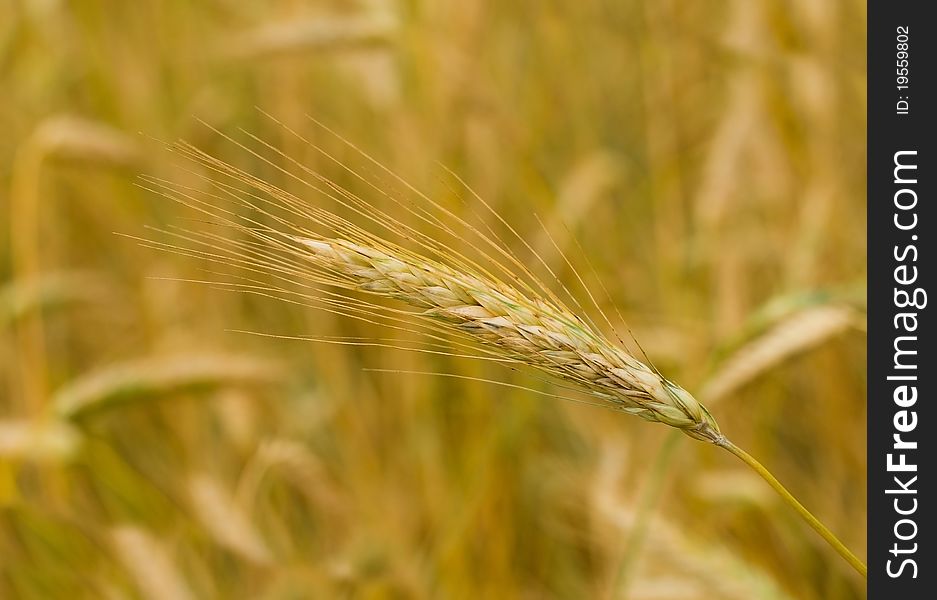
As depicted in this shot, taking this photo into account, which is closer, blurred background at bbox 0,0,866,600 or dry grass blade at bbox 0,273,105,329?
blurred background at bbox 0,0,866,600

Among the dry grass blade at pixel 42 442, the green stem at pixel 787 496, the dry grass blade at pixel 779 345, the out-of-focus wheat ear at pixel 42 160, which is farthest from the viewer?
the out-of-focus wheat ear at pixel 42 160

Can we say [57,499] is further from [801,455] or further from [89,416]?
[801,455]

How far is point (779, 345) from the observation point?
46.5 inches

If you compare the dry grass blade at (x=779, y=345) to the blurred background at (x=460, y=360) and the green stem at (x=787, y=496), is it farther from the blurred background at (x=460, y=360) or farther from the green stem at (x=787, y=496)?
the green stem at (x=787, y=496)

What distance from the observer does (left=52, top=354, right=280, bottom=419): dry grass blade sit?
1.35 metres

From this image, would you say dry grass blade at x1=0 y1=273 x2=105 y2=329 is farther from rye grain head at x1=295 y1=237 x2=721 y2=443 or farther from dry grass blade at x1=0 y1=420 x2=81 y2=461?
rye grain head at x1=295 y1=237 x2=721 y2=443

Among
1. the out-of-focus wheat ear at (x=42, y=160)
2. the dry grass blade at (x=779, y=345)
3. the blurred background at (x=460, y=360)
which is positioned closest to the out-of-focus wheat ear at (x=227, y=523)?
the blurred background at (x=460, y=360)

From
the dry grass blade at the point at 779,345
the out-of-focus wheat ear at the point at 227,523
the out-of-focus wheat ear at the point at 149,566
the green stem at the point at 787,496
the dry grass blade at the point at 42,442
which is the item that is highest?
the dry grass blade at the point at 779,345

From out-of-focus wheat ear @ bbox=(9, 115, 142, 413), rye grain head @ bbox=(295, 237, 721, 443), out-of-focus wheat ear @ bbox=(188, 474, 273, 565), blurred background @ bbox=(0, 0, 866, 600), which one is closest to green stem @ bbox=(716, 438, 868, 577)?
rye grain head @ bbox=(295, 237, 721, 443)

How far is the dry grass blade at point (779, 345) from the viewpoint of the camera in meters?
1.17
